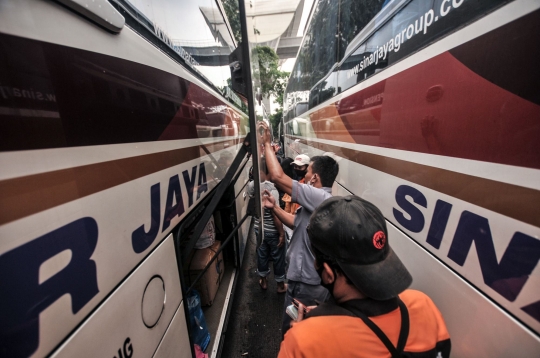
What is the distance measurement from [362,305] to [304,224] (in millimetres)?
1039

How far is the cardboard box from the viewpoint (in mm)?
2195

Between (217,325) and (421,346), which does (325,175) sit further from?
(217,325)

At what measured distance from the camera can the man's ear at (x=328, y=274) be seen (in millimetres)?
1001

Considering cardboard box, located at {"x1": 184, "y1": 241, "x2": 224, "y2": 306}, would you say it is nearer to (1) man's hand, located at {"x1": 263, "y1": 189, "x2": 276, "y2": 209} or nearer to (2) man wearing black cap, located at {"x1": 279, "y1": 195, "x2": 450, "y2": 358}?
(1) man's hand, located at {"x1": 263, "y1": 189, "x2": 276, "y2": 209}

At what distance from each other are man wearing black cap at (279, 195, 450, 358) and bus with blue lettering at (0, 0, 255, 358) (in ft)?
2.13

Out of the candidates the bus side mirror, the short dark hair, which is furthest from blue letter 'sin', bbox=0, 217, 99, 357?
the short dark hair

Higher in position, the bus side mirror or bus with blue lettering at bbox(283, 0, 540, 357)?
the bus side mirror

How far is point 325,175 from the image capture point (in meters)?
2.12

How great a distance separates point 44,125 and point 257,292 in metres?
3.32

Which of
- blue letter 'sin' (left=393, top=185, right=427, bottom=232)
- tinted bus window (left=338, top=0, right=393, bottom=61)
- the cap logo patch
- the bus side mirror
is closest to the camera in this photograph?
the cap logo patch

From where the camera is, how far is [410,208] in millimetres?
1379

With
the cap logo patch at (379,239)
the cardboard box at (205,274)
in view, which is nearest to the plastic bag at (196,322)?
the cardboard box at (205,274)

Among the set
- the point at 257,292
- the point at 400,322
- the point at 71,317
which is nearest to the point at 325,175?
the point at 400,322

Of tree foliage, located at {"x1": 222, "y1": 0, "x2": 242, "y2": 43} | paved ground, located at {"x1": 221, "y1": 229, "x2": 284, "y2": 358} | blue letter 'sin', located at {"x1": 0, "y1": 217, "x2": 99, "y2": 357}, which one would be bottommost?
paved ground, located at {"x1": 221, "y1": 229, "x2": 284, "y2": 358}
